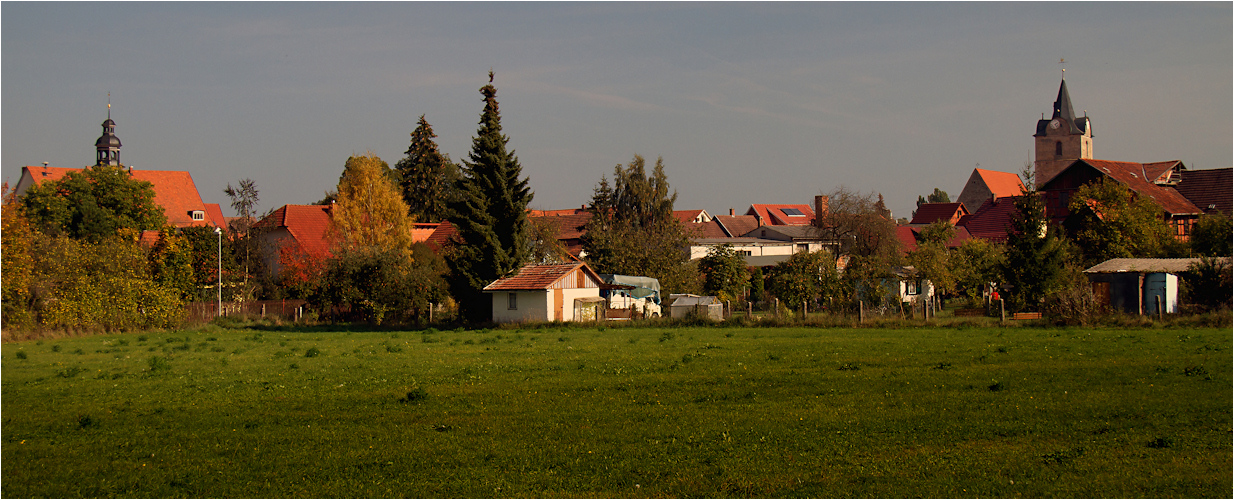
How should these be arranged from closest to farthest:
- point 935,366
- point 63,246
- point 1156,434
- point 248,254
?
point 1156,434 < point 935,366 < point 63,246 < point 248,254

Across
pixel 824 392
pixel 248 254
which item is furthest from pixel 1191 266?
pixel 248 254

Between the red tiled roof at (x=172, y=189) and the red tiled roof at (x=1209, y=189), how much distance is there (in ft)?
292

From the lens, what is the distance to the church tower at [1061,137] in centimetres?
17538

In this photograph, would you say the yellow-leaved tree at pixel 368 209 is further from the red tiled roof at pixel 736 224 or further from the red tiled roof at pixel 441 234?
the red tiled roof at pixel 736 224

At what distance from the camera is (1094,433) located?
11734mm

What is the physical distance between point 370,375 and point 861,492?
42.9 ft

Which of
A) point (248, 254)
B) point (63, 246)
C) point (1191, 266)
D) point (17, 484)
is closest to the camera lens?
point (17, 484)

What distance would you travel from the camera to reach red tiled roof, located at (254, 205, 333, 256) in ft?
230

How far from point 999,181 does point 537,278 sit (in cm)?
13195

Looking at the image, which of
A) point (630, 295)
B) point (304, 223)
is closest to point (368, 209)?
point (304, 223)

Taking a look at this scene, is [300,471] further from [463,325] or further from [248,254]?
[248,254]

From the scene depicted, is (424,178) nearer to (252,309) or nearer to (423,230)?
(423,230)

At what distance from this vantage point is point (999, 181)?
157625 mm

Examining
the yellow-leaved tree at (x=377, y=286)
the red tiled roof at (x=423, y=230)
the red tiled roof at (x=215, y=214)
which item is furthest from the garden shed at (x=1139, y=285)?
the red tiled roof at (x=215, y=214)
